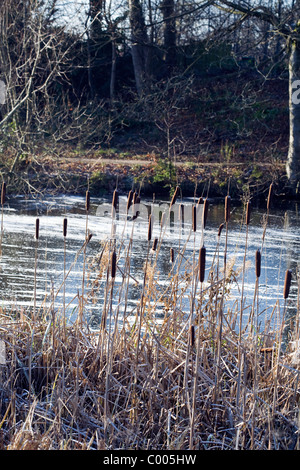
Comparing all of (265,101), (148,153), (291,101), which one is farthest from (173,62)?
(291,101)

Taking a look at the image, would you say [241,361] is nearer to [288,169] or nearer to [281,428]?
[281,428]

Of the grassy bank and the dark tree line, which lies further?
the grassy bank

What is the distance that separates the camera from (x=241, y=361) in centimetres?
330

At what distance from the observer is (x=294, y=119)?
634 inches

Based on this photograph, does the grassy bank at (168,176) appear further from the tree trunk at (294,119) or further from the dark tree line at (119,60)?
the dark tree line at (119,60)

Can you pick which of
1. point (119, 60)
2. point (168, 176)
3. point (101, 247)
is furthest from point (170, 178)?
point (119, 60)

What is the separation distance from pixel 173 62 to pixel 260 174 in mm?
12011

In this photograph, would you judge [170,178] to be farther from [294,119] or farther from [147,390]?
[147,390]

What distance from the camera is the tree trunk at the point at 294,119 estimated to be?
15.6 meters

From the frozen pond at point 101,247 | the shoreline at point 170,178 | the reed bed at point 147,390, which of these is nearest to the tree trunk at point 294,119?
the shoreline at point 170,178

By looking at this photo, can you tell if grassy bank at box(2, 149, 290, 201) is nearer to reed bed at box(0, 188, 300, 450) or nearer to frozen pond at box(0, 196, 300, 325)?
frozen pond at box(0, 196, 300, 325)

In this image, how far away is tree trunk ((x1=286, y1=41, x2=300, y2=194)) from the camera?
15586 millimetres

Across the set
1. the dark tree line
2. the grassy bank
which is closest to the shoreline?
the grassy bank

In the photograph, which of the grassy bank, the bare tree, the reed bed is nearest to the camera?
the reed bed
